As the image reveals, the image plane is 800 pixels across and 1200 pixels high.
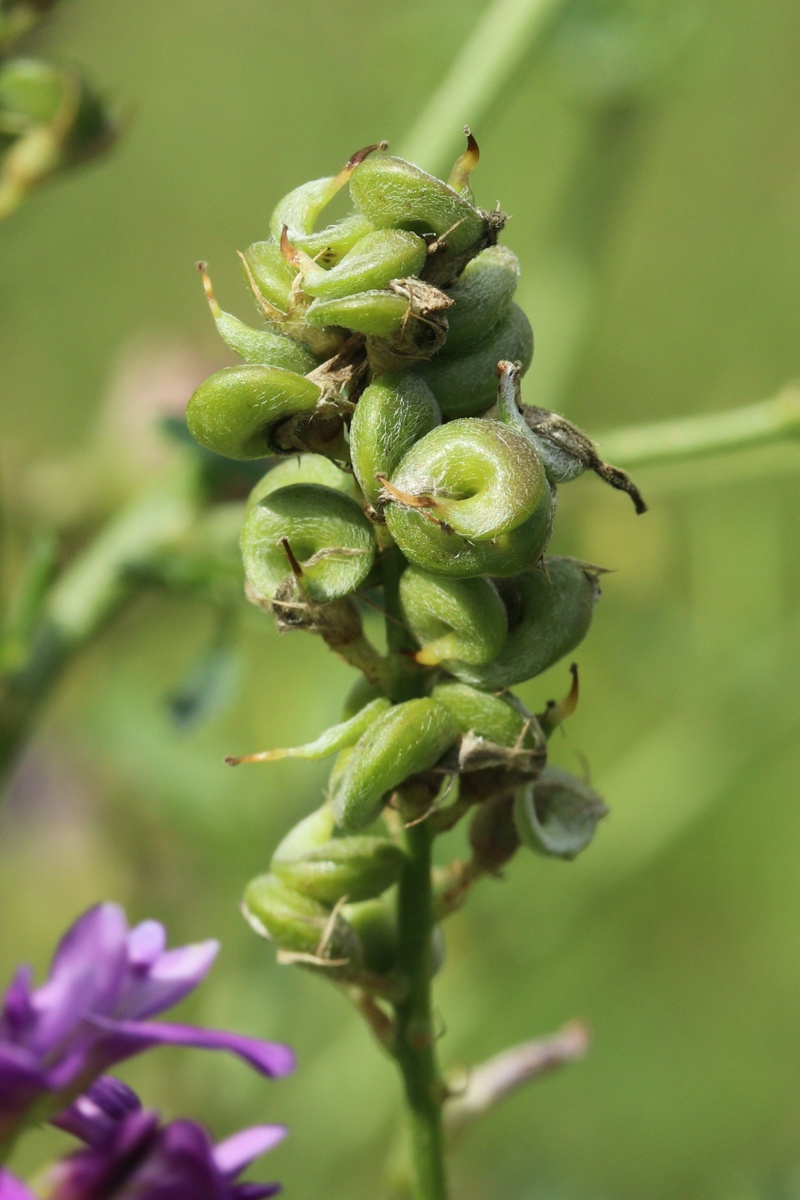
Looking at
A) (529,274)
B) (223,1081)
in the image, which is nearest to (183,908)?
(223,1081)

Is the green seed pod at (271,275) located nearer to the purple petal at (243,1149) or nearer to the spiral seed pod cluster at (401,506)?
the spiral seed pod cluster at (401,506)

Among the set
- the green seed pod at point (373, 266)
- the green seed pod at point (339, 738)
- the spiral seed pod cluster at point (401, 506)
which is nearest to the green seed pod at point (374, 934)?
the spiral seed pod cluster at point (401, 506)

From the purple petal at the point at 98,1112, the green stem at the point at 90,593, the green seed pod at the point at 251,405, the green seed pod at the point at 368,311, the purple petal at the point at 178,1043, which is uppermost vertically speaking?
the green seed pod at the point at 368,311

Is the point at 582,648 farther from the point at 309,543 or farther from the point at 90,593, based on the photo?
the point at 309,543

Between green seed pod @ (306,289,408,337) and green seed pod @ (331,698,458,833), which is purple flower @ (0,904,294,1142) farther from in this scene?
green seed pod @ (306,289,408,337)

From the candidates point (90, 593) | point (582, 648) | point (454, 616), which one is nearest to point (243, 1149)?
point (454, 616)

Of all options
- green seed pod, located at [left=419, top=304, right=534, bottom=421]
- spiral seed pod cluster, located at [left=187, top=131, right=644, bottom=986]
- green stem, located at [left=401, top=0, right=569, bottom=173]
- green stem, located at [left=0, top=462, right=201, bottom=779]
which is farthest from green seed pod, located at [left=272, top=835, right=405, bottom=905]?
green stem, located at [left=401, top=0, right=569, bottom=173]
